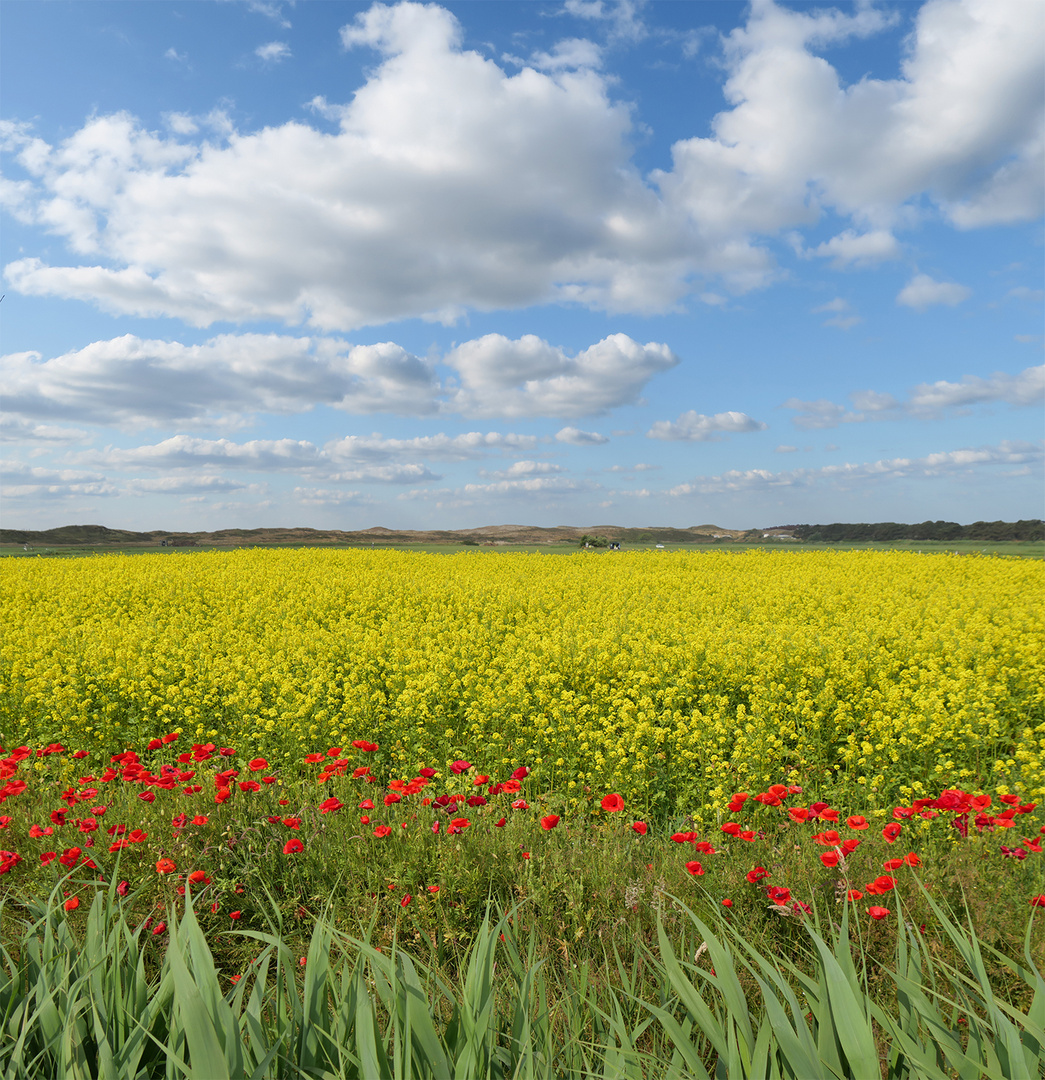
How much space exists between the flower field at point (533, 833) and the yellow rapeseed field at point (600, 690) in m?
0.04

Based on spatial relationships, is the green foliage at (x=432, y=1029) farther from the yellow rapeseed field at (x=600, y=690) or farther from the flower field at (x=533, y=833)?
the yellow rapeseed field at (x=600, y=690)

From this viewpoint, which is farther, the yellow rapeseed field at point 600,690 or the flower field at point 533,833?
the yellow rapeseed field at point 600,690

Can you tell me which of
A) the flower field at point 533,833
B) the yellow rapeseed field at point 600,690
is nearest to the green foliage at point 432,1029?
the flower field at point 533,833

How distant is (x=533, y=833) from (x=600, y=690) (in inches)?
106

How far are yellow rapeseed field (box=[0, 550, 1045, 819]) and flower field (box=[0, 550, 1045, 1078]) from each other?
0.14ft

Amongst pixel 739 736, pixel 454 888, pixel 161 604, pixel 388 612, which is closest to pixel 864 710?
pixel 739 736

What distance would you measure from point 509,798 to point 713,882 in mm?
1944

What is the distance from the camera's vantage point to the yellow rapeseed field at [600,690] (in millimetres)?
5266

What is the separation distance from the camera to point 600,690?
6.32 m

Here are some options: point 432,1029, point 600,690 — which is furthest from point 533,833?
point 600,690

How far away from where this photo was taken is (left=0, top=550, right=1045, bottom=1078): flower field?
1873mm

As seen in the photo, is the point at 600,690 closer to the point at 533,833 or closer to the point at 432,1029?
the point at 533,833

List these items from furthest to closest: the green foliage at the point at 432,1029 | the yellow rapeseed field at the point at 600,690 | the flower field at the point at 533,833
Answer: the yellow rapeseed field at the point at 600,690, the flower field at the point at 533,833, the green foliage at the point at 432,1029

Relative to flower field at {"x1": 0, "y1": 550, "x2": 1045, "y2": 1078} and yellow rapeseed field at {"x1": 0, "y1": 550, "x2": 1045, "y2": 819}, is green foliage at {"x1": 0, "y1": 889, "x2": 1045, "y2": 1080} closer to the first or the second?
flower field at {"x1": 0, "y1": 550, "x2": 1045, "y2": 1078}
